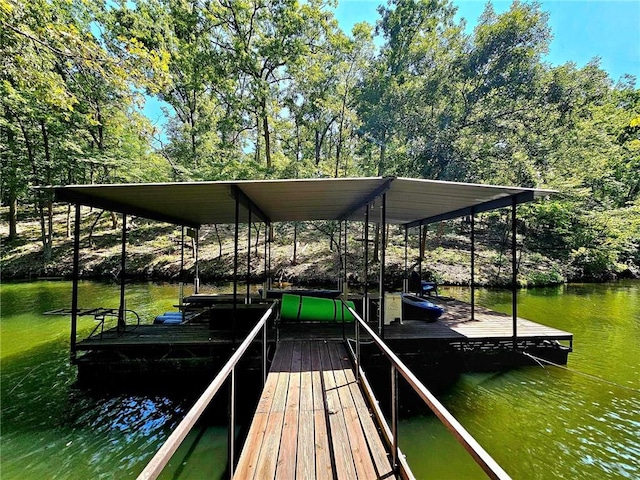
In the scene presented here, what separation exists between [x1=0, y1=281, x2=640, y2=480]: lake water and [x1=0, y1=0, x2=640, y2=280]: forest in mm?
8808

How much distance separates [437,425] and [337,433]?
1985 mm

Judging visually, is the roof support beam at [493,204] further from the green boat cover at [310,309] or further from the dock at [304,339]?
the green boat cover at [310,309]

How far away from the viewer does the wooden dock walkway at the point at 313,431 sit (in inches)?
86.6

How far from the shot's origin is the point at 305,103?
17719 millimetres

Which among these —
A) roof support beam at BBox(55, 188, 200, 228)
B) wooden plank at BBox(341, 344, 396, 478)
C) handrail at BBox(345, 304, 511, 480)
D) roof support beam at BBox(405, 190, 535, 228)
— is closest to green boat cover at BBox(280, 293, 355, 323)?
wooden plank at BBox(341, 344, 396, 478)

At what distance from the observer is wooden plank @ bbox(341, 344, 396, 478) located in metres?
2.18

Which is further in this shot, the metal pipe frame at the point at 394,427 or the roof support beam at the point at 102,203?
the roof support beam at the point at 102,203

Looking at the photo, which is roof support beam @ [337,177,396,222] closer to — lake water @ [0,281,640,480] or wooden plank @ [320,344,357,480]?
wooden plank @ [320,344,357,480]

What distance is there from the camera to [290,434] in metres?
2.65

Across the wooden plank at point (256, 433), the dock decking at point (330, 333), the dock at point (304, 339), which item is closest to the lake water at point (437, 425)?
the dock at point (304, 339)

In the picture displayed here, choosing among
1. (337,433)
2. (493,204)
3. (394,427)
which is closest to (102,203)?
(337,433)

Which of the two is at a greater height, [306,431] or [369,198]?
[369,198]

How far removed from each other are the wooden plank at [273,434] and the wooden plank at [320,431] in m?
0.32

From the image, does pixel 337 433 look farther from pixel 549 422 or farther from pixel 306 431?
pixel 549 422
